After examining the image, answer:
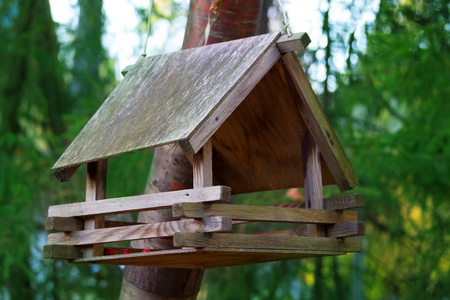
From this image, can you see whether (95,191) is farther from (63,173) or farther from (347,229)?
(347,229)

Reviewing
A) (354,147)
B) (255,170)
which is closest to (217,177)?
(255,170)

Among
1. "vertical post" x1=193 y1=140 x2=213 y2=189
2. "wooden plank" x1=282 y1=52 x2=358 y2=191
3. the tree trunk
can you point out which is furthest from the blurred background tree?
"vertical post" x1=193 y1=140 x2=213 y2=189

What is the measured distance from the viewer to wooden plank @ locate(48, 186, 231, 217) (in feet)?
5.15

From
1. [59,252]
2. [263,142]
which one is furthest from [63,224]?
[263,142]

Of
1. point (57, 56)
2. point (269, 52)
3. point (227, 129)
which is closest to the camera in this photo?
point (269, 52)

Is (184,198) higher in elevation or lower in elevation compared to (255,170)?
lower

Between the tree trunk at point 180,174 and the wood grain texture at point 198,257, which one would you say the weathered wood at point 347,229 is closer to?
the wood grain texture at point 198,257

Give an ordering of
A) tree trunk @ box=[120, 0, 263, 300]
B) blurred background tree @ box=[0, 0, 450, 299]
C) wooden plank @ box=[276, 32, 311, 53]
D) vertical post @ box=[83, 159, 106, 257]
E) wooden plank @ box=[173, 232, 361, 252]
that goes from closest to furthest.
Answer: wooden plank @ box=[173, 232, 361, 252] < wooden plank @ box=[276, 32, 311, 53] < vertical post @ box=[83, 159, 106, 257] < tree trunk @ box=[120, 0, 263, 300] < blurred background tree @ box=[0, 0, 450, 299]

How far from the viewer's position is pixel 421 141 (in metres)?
4.15

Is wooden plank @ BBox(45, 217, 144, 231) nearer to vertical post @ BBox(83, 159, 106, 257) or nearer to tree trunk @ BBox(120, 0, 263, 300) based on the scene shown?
vertical post @ BBox(83, 159, 106, 257)

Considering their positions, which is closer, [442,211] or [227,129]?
[227,129]

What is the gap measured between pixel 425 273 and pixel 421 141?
3.13ft

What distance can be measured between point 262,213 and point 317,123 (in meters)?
0.43

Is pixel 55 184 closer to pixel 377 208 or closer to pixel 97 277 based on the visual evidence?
pixel 97 277
